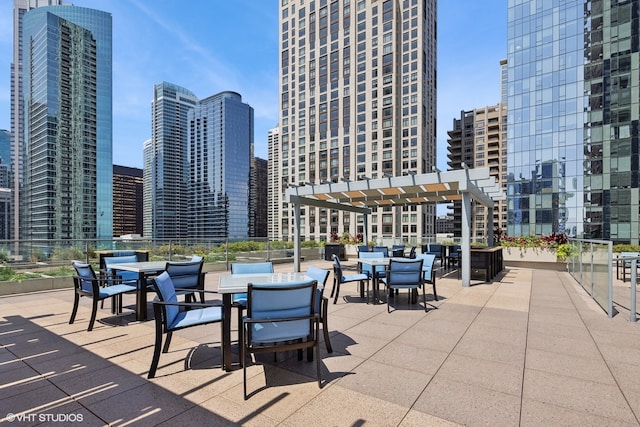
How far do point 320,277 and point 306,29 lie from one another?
76.7 metres

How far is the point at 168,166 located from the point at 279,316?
456ft

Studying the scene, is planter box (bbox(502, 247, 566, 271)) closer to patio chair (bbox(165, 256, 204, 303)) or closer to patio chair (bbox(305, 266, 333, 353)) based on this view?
patio chair (bbox(305, 266, 333, 353))

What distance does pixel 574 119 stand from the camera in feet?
131

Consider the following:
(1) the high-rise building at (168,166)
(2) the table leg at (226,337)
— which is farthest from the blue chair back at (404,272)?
(1) the high-rise building at (168,166)

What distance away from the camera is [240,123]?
125375mm

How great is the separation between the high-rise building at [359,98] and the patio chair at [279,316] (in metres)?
54.9

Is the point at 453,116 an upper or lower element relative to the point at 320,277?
upper

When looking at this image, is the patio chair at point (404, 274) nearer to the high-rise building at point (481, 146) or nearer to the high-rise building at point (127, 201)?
the high-rise building at point (481, 146)

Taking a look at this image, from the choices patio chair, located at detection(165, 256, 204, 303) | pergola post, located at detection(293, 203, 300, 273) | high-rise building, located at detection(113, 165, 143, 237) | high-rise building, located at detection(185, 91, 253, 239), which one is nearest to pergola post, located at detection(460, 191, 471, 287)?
pergola post, located at detection(293, 203, 300, 273)

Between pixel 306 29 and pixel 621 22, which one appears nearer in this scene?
pixel 621 22

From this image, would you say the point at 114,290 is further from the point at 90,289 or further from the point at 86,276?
the point at 86,276

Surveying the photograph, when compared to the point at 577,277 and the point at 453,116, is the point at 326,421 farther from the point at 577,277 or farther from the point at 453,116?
the point at 453,116

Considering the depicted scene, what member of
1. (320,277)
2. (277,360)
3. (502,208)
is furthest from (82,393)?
(502,208)

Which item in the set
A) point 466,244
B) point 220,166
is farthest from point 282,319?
point 220,166
